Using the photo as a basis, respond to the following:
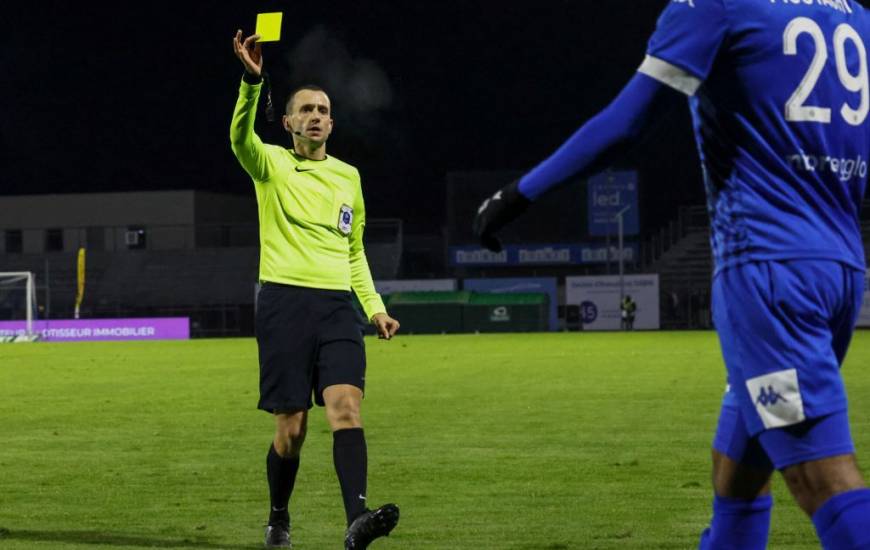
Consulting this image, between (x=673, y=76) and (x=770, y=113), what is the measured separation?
0.96 ft

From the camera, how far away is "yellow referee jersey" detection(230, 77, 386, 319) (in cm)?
698

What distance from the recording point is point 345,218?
719 centimetres

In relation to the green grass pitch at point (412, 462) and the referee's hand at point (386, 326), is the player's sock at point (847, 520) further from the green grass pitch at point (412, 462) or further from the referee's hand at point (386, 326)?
the referee's hand at point (386, 326)

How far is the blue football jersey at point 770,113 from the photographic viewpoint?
3.64 meters

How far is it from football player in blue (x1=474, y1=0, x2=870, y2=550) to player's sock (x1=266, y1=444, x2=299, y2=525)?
3.50 meters

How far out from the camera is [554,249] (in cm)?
7238

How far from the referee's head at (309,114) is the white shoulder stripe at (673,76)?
3477mm

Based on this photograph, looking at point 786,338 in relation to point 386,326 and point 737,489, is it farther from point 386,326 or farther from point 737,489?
point 386,326

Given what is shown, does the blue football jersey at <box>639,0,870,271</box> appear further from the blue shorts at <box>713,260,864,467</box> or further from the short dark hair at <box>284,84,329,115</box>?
the short dark hair at <box>284,84,329,115</box>

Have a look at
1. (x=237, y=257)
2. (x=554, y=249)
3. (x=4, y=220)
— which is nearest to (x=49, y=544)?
(x=237, y=257)

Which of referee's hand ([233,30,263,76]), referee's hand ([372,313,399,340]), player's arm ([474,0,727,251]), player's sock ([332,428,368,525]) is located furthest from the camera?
referee's hand ([372,313,399,340])

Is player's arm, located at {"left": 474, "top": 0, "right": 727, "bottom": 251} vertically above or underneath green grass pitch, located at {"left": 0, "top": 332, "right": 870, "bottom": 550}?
above

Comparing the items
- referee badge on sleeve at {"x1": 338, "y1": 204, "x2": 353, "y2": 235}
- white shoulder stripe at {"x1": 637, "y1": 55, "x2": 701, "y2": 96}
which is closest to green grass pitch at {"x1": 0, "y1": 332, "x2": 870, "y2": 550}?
referee badge on sleeve at {"x1": 338, "y1": 204, "x2": 353, "y2": 235}

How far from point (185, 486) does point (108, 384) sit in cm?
1231
